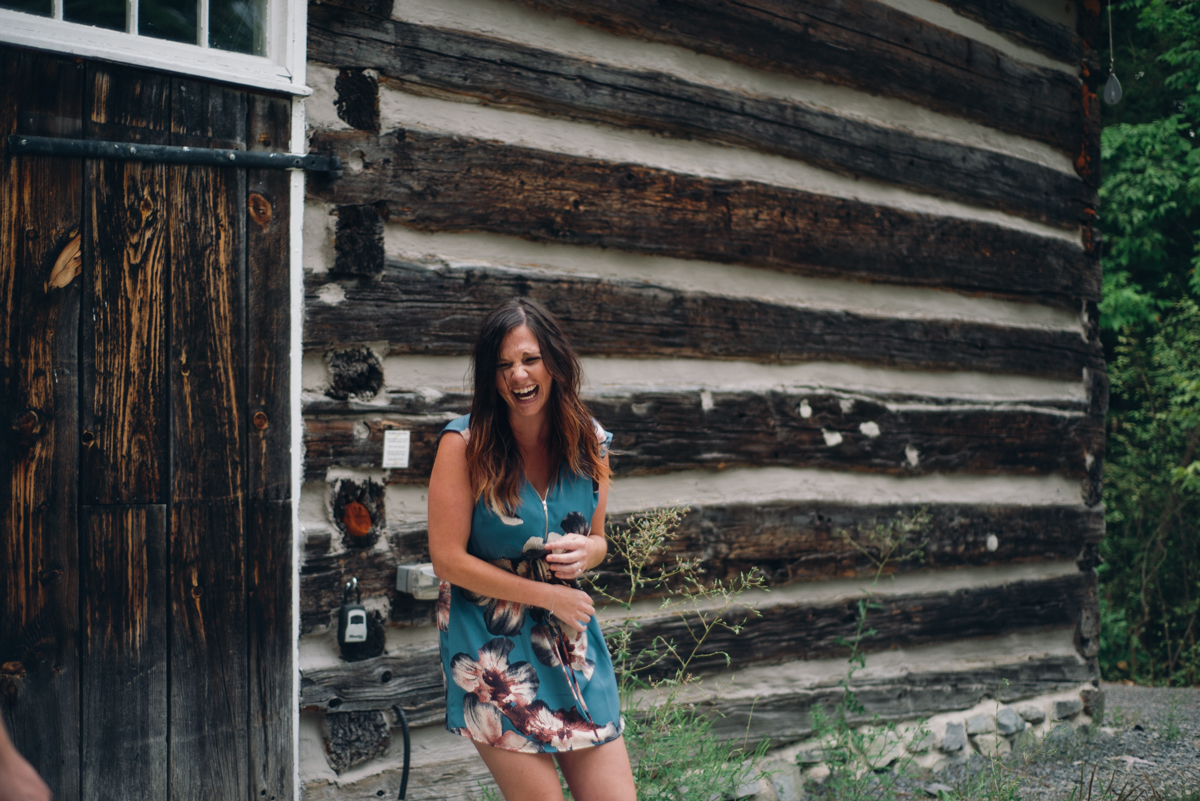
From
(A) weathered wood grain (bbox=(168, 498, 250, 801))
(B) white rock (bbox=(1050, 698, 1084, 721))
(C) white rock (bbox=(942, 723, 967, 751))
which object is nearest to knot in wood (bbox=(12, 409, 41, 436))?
(A) weathered wood grain (bbox=(168, 498, 250, 801))

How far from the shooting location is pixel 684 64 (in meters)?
3.40

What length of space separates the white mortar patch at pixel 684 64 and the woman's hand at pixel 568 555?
1.78 metres

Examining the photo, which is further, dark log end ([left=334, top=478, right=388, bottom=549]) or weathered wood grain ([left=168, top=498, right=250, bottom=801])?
dark log end ([left=334, top=478, right=388, bottom=549])

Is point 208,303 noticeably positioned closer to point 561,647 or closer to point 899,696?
point 561,647

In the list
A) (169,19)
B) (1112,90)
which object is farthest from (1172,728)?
(169,19)

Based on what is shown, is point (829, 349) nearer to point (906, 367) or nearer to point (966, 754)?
point (906, 367)

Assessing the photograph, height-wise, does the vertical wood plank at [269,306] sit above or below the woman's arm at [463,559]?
above

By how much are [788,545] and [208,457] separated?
234cm

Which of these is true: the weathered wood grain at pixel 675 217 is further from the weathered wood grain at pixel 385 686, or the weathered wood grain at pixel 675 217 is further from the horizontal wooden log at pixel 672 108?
the weathered wood grain at pixel 385 686

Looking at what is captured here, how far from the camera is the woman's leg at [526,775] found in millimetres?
1896

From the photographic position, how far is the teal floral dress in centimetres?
192

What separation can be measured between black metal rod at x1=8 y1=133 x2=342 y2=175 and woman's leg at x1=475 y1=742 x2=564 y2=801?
1.71m

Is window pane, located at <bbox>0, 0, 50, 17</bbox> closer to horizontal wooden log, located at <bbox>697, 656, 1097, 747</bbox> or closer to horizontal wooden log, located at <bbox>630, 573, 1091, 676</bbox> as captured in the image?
horizontal wooden log, located at <bbox>630, 573, 1091, 676</bbox>

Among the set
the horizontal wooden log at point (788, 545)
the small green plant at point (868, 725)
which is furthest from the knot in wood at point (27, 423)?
the small green plant at point (868, 725)
